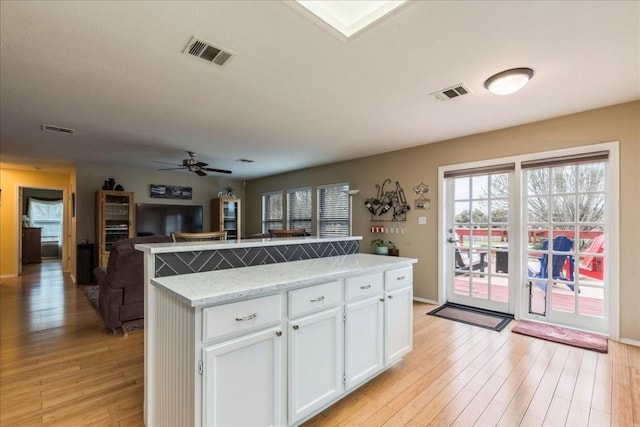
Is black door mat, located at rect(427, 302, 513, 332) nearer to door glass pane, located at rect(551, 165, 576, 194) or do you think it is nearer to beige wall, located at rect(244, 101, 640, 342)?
beige wall, located at rect(244, 101, 640, 342)

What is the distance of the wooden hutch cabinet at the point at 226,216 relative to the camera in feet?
24.6

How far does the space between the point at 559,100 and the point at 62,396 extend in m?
4.90

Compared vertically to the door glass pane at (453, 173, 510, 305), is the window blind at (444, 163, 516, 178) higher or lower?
higher

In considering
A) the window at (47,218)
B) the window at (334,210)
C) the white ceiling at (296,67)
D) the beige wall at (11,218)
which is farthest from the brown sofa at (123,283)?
the window at (47,218)

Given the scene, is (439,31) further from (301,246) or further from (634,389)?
(634,389)

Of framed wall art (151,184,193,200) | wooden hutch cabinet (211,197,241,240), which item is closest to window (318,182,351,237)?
wooden hutch cabinet (211,197,241,240)

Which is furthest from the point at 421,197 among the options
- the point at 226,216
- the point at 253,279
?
the point at 226,216

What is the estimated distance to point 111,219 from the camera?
6.10m

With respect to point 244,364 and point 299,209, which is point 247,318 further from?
point 299,209

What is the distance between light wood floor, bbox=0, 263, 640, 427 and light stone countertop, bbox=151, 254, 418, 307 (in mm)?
915

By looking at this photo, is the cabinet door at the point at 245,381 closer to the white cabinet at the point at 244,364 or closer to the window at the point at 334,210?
the white cabinet at the point at 244,364

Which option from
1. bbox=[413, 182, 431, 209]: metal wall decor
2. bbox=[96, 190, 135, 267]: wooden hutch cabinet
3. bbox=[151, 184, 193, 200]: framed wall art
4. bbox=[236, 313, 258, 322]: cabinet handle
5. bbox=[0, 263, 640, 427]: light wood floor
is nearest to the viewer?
bbox=[236, 313, 258, 322]: cabinet handle

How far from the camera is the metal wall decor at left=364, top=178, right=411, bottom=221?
482 centimetres

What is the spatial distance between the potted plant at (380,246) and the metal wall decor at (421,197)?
0.83 metres
